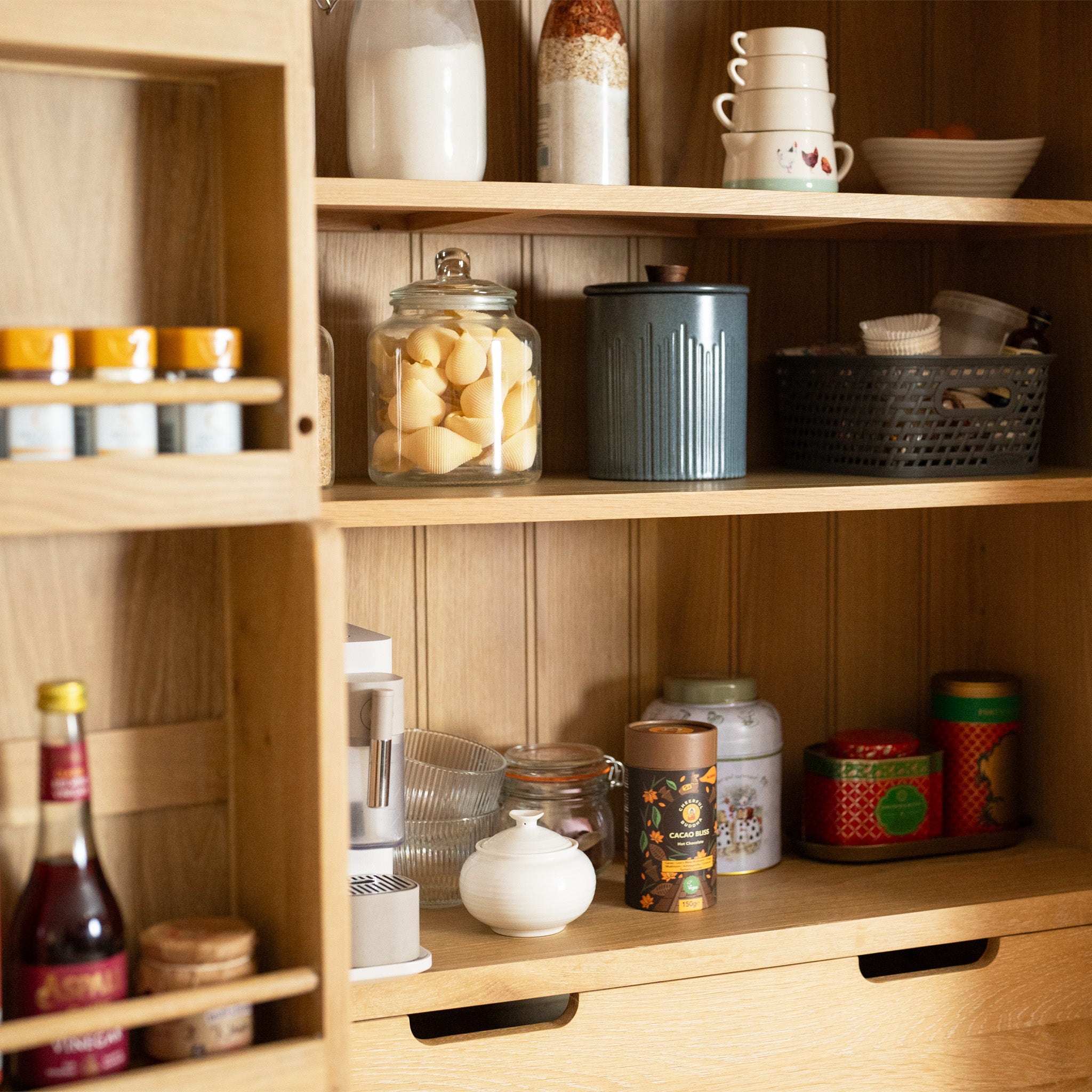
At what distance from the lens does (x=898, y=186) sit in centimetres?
164

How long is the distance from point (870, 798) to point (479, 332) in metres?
0.73

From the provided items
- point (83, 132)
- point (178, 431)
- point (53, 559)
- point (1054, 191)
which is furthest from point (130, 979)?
point (1054, 191)

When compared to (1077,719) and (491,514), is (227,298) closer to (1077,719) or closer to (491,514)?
(491,514)

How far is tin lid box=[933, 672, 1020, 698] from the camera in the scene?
1761mm

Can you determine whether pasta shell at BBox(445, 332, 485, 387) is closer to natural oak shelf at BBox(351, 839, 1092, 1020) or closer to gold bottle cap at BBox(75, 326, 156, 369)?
gold bottle cap at BBox(75, 326, 156, 369)

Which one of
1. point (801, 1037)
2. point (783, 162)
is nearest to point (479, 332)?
point (783, 162)

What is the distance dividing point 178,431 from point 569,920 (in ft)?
2.27

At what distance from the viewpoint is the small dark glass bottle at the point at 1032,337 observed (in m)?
1.64

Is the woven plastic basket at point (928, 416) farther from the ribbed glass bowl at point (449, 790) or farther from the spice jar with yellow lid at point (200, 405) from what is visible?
the spice jar with yellow lid at point (200, 405)

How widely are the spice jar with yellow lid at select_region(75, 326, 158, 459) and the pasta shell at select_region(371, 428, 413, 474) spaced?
17.3 inches

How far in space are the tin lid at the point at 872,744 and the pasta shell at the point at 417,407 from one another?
2.13 feet

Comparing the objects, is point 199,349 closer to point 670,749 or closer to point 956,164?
point 670,749

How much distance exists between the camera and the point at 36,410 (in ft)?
3.24

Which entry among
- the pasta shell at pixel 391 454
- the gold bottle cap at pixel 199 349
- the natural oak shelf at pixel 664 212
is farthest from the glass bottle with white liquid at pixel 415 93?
the gold bottle cap at pixel 199 349
